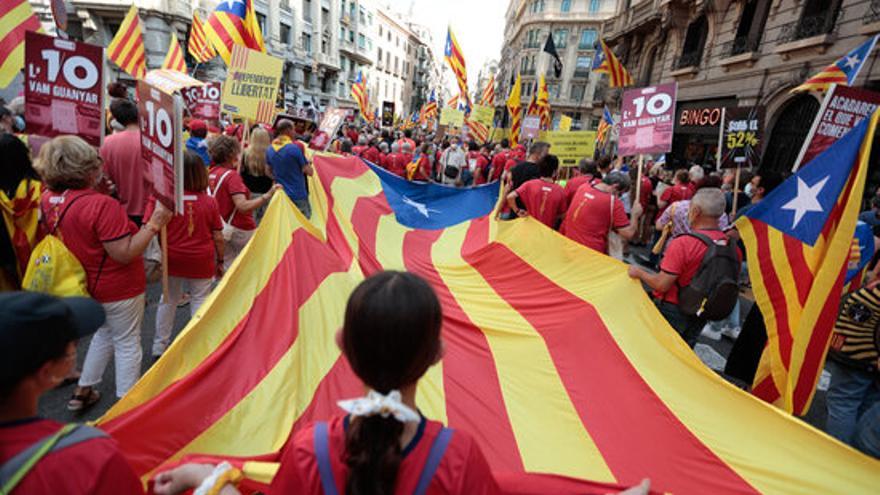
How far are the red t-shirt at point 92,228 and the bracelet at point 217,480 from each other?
186cm

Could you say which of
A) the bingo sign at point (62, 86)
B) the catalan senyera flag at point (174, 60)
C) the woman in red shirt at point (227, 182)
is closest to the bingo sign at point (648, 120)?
the woman in red shirt at point (227, 182)

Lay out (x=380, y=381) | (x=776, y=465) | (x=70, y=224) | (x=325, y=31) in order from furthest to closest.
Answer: (x=325, y=31), (x=70, y=224), (x=776, y=465), (x=380, y=381)

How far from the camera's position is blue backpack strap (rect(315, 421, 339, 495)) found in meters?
1.06

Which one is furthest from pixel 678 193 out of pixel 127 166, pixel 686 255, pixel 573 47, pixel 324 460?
pixel 573 47

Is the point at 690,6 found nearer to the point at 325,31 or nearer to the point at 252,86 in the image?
the point at 252,86

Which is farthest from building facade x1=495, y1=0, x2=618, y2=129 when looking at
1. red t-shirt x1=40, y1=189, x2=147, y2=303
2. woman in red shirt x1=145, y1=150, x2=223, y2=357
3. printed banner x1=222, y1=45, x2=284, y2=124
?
red t-shirt x1=40, y1=189, x2=147, y2=303

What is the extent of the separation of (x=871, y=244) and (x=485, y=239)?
144 inches

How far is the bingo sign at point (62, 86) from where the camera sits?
12.1ft

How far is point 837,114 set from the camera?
468 cm

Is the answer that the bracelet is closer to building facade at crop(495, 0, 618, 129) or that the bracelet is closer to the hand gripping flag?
the hand gripping flag

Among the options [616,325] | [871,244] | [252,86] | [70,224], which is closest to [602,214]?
[616,325]

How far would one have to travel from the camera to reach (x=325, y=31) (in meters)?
41.0

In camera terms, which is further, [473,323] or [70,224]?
[473,323]

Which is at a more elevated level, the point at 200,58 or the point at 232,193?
the point at 200,58
